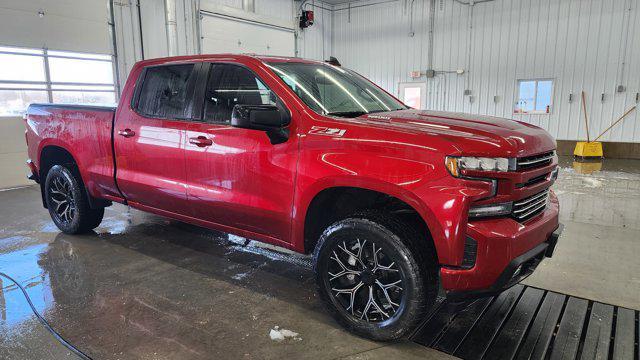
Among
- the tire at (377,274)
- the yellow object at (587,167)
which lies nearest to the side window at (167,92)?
the tire at (377,274)

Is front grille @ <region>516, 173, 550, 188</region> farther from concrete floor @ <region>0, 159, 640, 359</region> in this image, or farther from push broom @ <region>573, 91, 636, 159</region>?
push broom @ <region>573, 91, 636, 159</region>

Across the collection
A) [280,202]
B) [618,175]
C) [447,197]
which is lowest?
[618,175]

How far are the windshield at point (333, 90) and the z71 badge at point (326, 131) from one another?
188 millimetres

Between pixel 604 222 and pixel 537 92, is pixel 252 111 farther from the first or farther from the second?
pixel 537 92

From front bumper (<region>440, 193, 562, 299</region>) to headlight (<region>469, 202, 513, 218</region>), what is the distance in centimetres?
3

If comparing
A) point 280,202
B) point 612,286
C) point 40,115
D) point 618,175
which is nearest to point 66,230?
point 40,115

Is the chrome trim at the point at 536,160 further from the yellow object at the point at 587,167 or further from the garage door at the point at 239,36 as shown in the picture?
the garage door at the point at 239,36

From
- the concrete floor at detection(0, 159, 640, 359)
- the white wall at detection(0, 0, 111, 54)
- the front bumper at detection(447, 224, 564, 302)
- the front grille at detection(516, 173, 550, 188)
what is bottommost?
the concrete floor at detection(0, 159, 640, 359)

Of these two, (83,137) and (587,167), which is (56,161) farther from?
(587,167)

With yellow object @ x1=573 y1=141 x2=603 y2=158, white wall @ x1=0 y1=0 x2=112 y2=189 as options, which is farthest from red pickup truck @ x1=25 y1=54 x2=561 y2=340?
yellow object @ x1=573 y1=141 x2=603 y2=158

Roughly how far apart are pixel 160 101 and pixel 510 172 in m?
2.73

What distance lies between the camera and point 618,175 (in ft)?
27.8

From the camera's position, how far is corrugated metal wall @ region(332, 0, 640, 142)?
11.2 meters

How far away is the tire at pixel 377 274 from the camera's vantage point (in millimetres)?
2238
